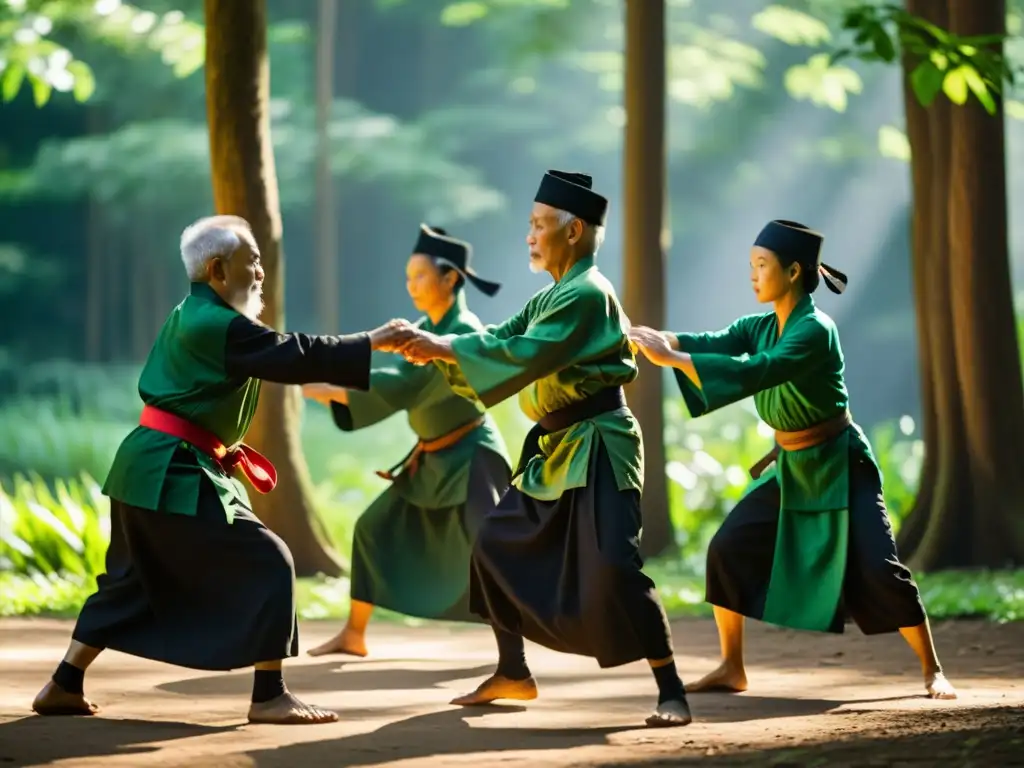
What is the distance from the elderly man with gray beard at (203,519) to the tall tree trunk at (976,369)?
563 cm

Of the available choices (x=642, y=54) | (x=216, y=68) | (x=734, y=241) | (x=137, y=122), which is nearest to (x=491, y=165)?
(x=734, y=241)

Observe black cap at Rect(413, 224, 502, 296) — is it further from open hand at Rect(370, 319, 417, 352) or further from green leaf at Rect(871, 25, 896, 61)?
green leaf at Rect(871, 25, 896, 61)

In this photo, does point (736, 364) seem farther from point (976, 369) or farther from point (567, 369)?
point (976, 369)

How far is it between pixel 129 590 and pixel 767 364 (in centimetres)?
230

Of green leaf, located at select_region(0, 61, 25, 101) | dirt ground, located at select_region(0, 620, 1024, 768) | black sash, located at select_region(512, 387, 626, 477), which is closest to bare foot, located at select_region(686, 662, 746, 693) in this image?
dirt ground, located at select_region(0, 620, 1024, 768)

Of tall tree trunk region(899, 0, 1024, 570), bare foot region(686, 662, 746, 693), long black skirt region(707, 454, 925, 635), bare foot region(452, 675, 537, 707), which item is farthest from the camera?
tall tree trunk region(899, 0, 1024, 570)

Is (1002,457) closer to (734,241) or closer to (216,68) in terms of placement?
(216,68)

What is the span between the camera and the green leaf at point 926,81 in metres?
6.84

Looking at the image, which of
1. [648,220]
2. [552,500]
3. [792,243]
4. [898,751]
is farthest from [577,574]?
[648,220]

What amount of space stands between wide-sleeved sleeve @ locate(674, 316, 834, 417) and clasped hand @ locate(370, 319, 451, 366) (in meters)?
0.84

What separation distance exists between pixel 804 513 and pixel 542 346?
1.45m

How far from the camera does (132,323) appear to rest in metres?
26.8

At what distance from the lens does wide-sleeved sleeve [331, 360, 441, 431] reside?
6.56 m

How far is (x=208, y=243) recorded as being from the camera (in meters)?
5.11
